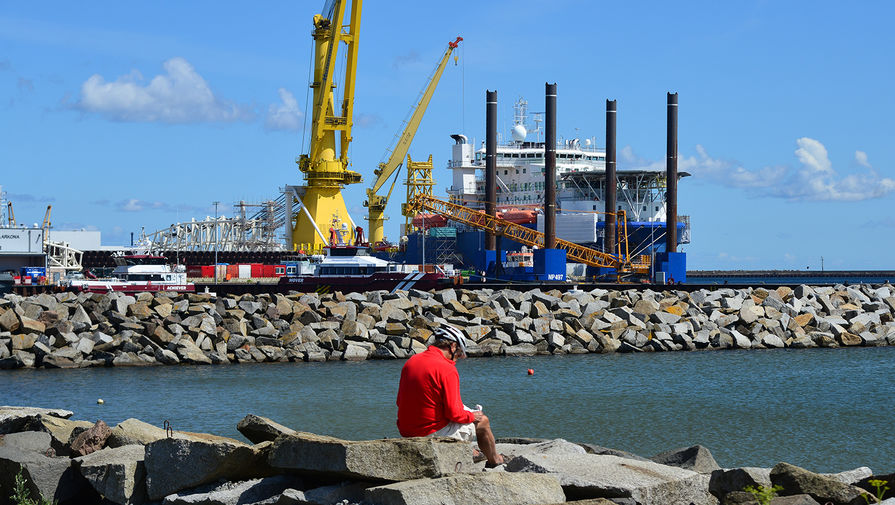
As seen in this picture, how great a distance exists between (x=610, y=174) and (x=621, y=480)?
50.7 m

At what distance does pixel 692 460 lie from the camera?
9523 millimetres

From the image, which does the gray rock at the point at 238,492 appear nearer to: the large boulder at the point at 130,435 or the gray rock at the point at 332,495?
the gray rock at the point at 332,495

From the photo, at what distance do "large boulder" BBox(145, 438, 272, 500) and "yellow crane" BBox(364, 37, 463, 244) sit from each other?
64.6 metres

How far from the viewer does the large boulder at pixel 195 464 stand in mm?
8094

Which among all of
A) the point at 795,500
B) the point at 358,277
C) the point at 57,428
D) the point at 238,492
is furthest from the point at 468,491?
the point at 358,277

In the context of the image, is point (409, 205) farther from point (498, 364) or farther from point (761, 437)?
point (761, 437)

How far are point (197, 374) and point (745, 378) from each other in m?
12.2

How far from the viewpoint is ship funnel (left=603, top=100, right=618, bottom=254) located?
57188mm

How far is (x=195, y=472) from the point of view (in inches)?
323

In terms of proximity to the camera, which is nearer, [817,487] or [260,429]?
[817,487]

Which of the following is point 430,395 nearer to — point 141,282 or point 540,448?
point 540,448

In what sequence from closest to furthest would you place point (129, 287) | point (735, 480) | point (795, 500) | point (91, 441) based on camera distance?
point (795, 500)
point (735, 480)
point (91, 441)
point (129, 287)

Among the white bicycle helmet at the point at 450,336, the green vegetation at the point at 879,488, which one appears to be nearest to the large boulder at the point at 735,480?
the green vegetation at the point at 879,488

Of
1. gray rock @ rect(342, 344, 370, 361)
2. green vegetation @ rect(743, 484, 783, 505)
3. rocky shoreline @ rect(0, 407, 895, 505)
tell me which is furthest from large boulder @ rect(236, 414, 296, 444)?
gray rock @ rect(342, 344, 370, 361)
